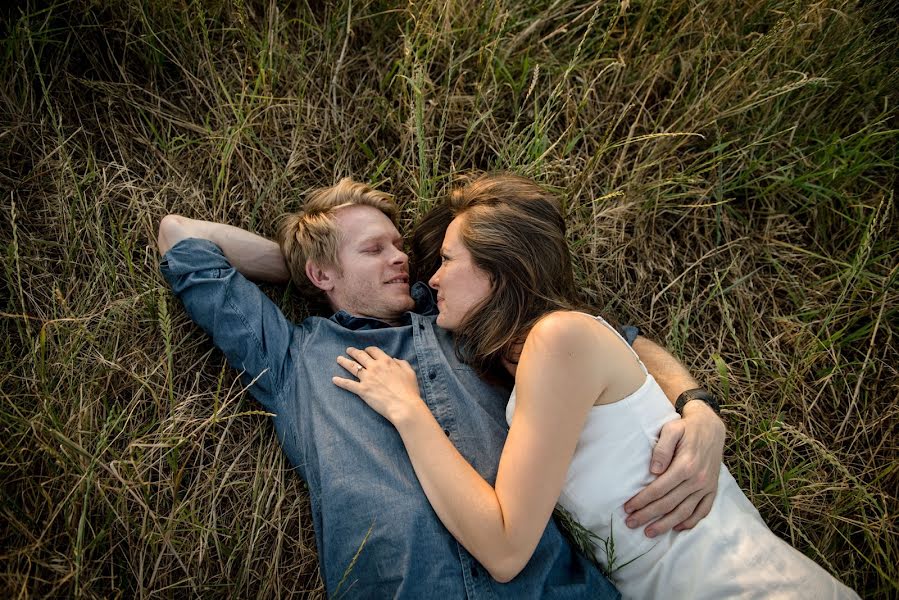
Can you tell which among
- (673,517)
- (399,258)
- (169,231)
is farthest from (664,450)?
(169,231)

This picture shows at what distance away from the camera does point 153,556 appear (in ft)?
7.18

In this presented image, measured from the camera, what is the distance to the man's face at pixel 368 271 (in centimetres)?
278

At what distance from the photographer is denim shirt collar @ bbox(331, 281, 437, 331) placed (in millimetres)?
2744

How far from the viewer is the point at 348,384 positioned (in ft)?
7.80

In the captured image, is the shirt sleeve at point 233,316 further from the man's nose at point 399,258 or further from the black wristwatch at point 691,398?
the black wristwatch at point 691,398

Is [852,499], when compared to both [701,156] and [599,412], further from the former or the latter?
[701,156]

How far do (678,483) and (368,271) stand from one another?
1653 millimetres

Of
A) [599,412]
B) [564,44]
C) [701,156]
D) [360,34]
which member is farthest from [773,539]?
[360,34]

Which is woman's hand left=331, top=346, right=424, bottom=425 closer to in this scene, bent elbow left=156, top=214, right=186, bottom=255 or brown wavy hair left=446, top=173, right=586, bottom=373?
brown wavy hair left=446, top=173, right=586, bottom=373

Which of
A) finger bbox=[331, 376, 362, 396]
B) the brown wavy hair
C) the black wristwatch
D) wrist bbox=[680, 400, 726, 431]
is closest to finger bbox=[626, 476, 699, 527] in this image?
wrist bbox=[680, 400, 726, 431]

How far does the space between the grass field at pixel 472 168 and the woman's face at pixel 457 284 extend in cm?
65

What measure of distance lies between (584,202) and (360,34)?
5.58 feet

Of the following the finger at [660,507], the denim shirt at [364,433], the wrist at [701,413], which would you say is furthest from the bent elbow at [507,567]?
the wrist at [701,413]

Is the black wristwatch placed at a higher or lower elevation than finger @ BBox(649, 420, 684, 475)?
lower
